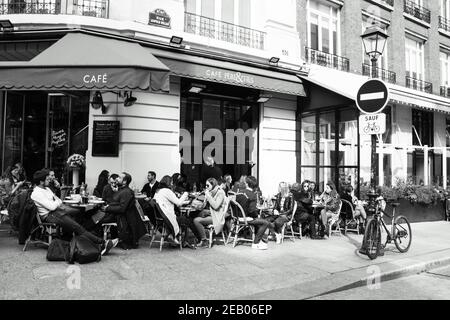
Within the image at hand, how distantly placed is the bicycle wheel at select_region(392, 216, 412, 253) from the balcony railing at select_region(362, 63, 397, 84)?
332 inches

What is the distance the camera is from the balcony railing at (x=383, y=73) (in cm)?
1447

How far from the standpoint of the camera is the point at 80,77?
671cm

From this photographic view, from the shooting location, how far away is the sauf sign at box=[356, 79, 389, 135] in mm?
6531

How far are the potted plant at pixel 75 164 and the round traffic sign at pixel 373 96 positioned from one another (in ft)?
20.5

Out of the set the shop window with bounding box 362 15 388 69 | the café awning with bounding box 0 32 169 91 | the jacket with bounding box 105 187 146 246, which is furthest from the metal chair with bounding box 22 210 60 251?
the shop window with bounding box 362 15 388 69

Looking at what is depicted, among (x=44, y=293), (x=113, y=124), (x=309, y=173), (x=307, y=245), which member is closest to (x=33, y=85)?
(x=113, y=124)

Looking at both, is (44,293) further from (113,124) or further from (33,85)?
(113,124)

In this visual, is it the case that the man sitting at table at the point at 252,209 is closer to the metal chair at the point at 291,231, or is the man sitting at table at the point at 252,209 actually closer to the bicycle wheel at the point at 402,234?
the metal chair at the point at 291,231

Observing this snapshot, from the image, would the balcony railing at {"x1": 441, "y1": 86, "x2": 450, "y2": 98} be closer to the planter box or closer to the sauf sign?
the planter box

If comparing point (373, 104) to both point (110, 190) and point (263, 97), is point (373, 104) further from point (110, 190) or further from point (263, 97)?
point (110, 190)

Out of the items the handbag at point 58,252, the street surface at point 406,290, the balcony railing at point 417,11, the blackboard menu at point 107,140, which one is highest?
the balcony railing at point 417,11

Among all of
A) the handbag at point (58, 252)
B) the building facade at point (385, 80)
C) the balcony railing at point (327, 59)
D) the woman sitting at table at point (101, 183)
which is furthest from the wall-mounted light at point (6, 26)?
the balcony railing at point (327, 59)

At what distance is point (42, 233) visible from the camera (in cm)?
661
